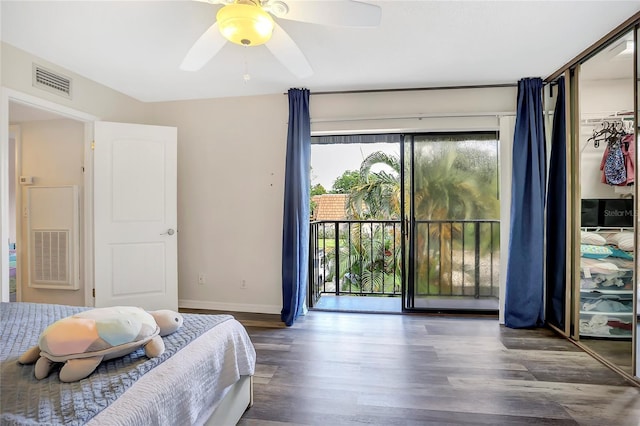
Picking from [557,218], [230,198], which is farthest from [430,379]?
[230,198]

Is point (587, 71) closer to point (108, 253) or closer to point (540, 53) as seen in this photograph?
point (540, 53)

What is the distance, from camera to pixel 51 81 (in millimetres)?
2637

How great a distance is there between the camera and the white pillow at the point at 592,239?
259cm

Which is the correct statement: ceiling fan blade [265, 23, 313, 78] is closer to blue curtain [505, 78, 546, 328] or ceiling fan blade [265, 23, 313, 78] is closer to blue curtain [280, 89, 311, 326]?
blue curtain [280, 89, 311, 326]

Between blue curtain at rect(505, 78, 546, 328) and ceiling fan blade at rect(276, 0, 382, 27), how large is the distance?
86.1 inches

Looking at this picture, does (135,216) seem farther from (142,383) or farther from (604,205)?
(604,205)

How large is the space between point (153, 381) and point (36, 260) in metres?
3.47

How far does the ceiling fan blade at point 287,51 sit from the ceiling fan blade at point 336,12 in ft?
0.35

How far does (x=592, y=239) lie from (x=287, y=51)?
9.18 ft

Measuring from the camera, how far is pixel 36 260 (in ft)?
11.4

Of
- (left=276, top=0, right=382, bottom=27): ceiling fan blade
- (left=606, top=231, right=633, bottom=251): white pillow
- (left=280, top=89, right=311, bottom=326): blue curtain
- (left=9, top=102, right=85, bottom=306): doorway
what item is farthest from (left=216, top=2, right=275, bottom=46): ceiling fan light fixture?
(left=606, top=231, right=633, bottom=251): white pillow

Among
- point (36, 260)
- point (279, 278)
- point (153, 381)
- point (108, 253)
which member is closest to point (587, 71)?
point (279, 278)

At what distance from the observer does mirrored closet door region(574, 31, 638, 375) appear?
2514 mm

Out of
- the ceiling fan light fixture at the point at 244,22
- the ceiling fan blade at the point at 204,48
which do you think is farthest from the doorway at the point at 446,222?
the ceiling fan light fixture at the point at 244,22
